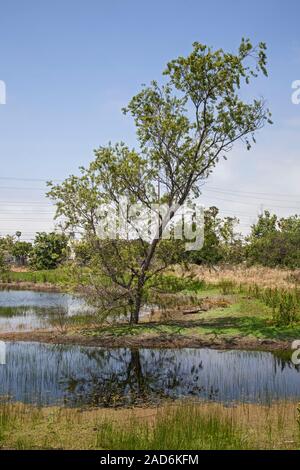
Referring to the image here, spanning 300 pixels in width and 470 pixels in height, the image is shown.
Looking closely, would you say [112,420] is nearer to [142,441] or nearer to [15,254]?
[142,441]

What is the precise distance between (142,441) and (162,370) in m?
6.80

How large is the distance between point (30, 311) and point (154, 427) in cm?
2081

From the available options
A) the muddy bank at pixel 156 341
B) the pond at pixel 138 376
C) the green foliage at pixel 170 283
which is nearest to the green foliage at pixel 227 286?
the green foliage at pixel 170 283

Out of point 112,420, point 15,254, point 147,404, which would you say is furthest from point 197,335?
point 15,254

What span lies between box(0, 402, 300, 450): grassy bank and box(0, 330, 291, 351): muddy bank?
6.76m

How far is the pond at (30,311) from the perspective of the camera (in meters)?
23.1

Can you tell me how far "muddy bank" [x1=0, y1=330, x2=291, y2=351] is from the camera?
1762 centimetres

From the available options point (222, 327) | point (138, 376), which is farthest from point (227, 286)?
point (138, 376)

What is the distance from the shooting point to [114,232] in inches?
830

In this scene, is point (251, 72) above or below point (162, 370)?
above

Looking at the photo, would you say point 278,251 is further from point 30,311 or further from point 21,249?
point 21,249

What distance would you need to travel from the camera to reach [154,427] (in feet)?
30.1

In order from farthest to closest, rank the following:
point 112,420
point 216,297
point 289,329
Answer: point 216,297 < point 289,329 < point 112,420
